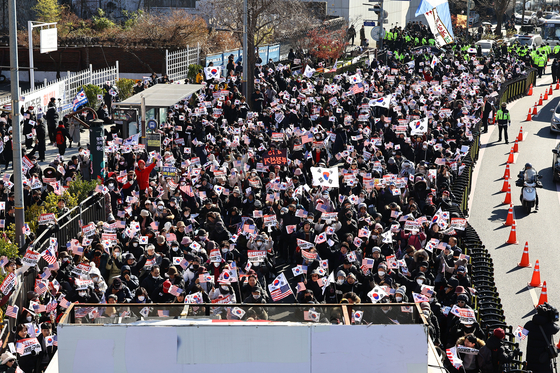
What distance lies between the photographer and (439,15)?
3669 centimetres

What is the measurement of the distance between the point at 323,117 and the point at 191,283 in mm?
13456

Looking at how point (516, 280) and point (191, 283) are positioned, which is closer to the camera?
point (191, 283)

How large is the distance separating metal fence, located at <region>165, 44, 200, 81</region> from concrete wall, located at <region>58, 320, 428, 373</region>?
28.0 meters

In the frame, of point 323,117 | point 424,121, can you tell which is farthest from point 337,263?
point 323,117

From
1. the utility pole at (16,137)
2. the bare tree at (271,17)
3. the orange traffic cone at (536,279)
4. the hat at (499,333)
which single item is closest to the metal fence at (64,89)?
the bare tree at (271,17)

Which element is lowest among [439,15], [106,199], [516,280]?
[516,280]

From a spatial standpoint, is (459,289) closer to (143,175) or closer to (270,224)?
(270,224)

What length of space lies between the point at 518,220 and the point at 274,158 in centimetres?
692

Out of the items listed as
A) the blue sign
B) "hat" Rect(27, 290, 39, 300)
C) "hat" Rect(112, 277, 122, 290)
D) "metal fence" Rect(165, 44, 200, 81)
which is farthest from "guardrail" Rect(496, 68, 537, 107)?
"hat" Rect(27, 290, 39, 300)

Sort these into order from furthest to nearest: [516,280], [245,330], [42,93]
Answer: [42,93], [516,280], [245,330]

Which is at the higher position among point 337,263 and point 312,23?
point 312,23

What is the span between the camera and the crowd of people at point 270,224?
12.8m

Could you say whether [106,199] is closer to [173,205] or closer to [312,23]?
[173,205]

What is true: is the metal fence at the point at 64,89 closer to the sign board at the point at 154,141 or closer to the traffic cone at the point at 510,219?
the sign board at the point at 154,141
